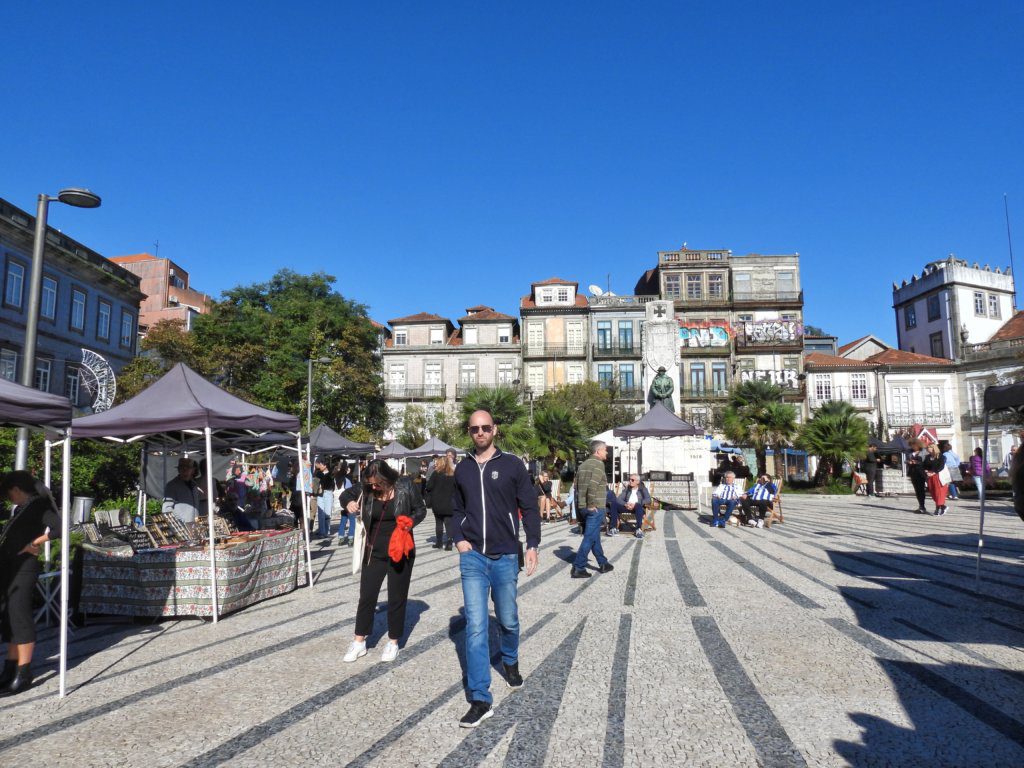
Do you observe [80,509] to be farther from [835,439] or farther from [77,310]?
[835,439]

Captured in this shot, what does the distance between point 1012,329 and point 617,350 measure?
91.0ft

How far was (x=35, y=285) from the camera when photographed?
9227mm

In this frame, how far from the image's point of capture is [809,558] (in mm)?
10070

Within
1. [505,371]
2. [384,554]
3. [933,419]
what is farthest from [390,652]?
[933,419]

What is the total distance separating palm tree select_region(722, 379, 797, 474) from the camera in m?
30.8

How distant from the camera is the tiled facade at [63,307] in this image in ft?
93.1

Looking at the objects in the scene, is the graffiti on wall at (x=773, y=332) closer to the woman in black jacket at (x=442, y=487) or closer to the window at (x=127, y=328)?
the window at (x=127, y=328)

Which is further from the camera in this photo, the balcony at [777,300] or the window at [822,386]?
the balcony at [777,300]

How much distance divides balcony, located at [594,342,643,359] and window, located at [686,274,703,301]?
5613mm

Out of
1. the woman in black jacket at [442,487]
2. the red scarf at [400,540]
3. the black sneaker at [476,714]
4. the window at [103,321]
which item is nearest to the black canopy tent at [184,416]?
the red scarf at [400,540]

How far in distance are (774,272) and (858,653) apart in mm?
51817

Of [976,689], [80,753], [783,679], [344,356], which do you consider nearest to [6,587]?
[80,753]

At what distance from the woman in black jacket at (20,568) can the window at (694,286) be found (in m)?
51.1

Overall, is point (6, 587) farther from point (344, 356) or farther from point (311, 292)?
point (311, 292)
